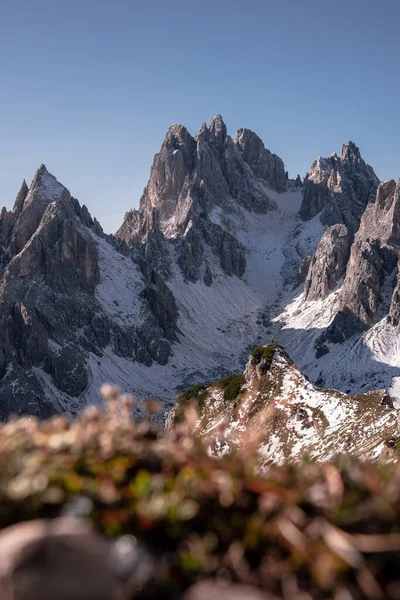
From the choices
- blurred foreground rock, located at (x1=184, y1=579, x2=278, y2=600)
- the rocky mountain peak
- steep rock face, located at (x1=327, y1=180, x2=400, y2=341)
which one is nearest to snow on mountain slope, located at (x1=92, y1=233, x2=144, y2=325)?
the rocky mountain peak

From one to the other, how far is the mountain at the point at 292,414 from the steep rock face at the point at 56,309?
80.9 metres

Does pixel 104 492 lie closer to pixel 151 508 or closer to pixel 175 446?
pixel 151 508

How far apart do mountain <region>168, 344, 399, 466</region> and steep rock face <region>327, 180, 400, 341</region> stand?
4426 inches

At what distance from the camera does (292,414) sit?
128 ft

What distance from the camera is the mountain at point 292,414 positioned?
3219 cm

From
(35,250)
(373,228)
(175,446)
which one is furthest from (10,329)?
(175,446)

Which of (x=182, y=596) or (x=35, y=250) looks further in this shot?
(x=35, y=250)

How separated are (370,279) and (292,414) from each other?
12978cm

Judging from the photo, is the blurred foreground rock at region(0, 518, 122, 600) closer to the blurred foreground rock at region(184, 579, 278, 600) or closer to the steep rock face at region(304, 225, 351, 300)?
the blurred foreground rock at region(184, 579, 278, 600)

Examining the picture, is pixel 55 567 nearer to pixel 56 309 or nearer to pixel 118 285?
pixel 56 309

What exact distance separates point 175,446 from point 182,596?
168 centimetres

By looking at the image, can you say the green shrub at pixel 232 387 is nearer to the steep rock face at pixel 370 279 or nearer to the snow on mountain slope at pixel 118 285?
the steep rock face at pixel 370 279

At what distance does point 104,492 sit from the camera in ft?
15.0

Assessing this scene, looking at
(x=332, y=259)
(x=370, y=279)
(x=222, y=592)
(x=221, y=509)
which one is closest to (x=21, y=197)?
(x=332, y=259)
